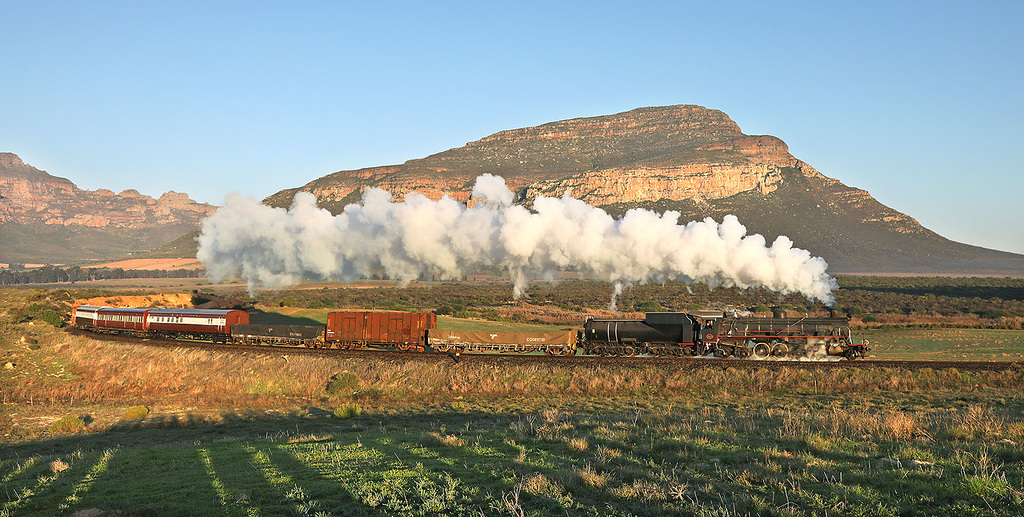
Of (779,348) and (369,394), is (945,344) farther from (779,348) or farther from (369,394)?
(369,394)

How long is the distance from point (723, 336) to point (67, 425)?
37.8m

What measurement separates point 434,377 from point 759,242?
36.7 meters

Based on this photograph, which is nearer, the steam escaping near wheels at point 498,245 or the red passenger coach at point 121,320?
the red passenger coach at point 121,320

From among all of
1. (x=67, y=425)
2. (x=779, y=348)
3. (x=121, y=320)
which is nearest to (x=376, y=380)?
(x=67, y=425)

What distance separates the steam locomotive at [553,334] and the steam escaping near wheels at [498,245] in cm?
1606

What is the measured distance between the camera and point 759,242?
61.2 meters

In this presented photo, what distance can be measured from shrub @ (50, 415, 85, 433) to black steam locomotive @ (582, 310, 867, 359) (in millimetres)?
30398

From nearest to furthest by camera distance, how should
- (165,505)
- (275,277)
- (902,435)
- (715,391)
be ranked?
(165,505) < (902,435) < (715,391) < (275,277)

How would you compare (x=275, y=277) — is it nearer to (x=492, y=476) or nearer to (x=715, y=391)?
(x=715, y=391)

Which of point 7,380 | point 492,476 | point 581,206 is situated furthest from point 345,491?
point 581,206

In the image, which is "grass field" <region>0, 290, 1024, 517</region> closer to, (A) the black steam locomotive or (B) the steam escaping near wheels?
(A) the black steam locomotive

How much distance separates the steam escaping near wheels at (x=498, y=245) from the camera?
202 ft

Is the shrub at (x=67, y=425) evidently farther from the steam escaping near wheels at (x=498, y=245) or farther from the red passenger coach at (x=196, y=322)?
the steam escaping near wheels at (x=498, y=245)

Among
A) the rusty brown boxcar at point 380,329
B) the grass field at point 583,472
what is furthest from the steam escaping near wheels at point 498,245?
the grass field at point 583,472
